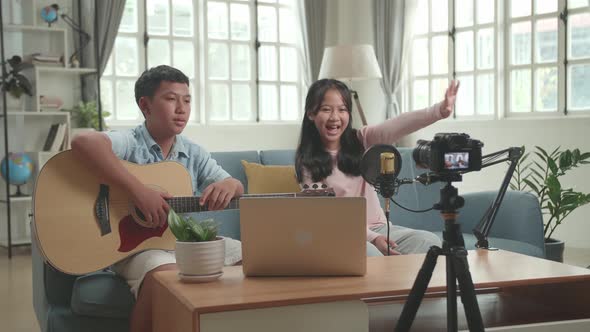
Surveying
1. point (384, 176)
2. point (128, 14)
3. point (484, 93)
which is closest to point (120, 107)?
point (128, 14)

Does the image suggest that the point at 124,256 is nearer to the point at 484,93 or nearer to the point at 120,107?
the point at 120,107

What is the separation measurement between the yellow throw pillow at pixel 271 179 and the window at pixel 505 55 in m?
3.24

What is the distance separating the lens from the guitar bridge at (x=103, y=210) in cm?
235

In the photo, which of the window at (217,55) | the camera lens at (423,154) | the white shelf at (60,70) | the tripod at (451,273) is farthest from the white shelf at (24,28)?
the tripod at (451,273)

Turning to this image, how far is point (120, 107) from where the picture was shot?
628cm

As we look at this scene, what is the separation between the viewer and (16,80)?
5637mm

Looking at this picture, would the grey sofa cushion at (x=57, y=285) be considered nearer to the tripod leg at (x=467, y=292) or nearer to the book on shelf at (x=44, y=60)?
the tripod leg at (x=467, y=292)

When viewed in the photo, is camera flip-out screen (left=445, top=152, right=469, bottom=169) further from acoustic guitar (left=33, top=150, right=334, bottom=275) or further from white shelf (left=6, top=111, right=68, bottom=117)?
white shelf (left=6, top=111, right=68, bottom=117)

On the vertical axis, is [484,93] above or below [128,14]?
Result: below

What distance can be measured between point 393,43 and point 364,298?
5.48 meters

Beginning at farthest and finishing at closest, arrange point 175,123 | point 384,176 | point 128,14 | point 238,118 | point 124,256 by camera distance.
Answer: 1. point 238,118
2. point 128,14
3. point 175,123
4. point 124,256
5. point 384,176

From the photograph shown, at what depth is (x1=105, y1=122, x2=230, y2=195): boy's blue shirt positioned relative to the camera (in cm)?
250

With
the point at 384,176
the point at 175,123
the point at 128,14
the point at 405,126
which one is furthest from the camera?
the point at 128,14

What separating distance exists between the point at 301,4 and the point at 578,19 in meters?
2.62
